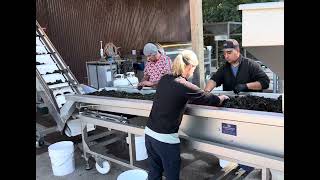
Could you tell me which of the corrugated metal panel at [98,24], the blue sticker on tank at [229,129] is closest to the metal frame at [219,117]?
the blue sticker on tank at [229,129]

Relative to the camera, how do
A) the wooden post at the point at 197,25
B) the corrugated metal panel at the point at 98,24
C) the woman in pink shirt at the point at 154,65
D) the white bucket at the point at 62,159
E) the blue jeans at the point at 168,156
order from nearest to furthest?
the blue jeans at the point at 168,156 < the wooden post at the point at 197,25 < the white bucket at the point at 62,159 < the woman in pink shirt at the point at 154,65 < the corrugated metal panel at the point at 98,24

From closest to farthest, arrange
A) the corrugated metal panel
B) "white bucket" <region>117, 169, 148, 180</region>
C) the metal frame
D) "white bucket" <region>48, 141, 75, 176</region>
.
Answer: the metal frame, "white bucket" <region>117, 169, 148, 180</region>, "white bucket" <region>48, 141, 75, 176</region>, the corrugated metal panel

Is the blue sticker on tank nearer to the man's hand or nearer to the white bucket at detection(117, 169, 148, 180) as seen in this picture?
the man's hand

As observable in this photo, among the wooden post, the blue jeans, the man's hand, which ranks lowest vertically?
the blue jeans

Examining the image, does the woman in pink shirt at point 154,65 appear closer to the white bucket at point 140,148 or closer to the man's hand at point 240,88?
the white bucket at point 140,148

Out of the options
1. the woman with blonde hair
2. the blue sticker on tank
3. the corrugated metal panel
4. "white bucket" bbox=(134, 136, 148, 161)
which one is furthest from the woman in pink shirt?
the corrugated metal panel

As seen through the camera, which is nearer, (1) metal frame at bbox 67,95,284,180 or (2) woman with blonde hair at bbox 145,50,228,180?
(1) metal frame at bbox 67,95,284,180

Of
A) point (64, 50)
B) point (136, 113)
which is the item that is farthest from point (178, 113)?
point (64, 50)

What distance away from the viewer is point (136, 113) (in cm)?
279

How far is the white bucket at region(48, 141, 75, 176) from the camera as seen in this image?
3.43 meters

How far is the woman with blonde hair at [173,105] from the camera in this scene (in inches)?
86.1

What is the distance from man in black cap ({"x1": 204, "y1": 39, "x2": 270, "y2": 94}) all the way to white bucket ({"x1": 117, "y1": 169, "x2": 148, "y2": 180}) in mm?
1001

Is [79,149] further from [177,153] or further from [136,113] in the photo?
[177,153]

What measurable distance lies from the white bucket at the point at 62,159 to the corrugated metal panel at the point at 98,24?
337 cm
